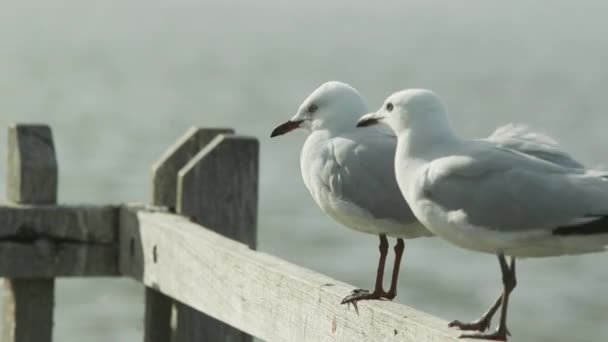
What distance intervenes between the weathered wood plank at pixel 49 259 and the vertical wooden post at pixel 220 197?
38cm

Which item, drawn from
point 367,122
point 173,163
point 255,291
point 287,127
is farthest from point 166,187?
point 367,122

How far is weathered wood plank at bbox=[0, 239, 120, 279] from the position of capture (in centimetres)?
577

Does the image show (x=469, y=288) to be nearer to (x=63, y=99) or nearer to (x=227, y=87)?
(x=63, y=99)

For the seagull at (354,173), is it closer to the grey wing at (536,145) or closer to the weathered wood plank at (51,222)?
the grey wing at (536,145)

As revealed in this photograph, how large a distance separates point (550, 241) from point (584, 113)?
38624 millimetres

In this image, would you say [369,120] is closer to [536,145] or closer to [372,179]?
[372,179]

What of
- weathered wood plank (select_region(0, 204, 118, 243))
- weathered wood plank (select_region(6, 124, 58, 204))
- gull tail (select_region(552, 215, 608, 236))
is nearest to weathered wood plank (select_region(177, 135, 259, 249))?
weathered wood plank (select_region(0, 204, 118, 243))

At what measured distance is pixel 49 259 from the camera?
19.1 ft

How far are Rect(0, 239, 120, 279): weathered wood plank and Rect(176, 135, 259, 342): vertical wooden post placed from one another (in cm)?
38

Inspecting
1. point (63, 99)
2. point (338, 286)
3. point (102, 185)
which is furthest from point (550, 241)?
point (63, 99)

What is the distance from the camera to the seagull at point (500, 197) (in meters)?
4.30

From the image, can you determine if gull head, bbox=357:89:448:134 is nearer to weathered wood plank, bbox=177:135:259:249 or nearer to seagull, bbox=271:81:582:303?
seagull, bbox=271:81:582:303

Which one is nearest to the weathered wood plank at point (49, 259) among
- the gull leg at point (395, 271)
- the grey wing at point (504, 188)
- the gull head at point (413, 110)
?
the gull leg at point (395, 271)

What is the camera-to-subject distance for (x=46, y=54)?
77.9 meters
